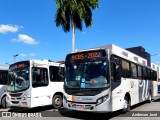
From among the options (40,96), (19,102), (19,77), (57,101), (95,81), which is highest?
(19,77)

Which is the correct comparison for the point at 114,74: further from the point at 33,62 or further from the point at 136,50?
the point at 136,50

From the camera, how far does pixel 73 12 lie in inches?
1125

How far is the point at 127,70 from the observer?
13266 mm

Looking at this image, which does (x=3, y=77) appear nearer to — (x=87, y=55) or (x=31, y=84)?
(x=31, y=84)

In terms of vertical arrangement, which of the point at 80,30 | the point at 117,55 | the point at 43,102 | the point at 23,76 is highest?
the point at 80,30

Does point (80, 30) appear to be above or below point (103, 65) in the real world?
above

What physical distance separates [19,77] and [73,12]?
16.2 m

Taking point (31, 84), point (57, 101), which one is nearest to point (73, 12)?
point (57, 101)

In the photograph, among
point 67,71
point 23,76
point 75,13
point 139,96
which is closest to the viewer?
point 67,71

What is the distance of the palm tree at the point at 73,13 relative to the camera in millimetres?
28531

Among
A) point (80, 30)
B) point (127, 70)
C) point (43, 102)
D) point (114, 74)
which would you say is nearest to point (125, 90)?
point (127, 70)

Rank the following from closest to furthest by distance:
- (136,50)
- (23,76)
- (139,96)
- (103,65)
A: 1. (103,65)
2. (23,76)
3. (139,96)
4. (136,50)

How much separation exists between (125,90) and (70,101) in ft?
9.70

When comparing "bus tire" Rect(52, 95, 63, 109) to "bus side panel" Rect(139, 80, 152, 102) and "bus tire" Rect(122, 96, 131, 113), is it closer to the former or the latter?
"bus tire" Rect(122, 96, 131, 113)
